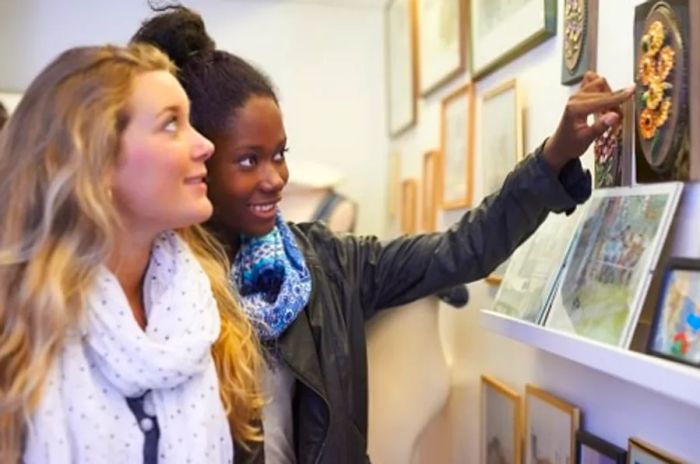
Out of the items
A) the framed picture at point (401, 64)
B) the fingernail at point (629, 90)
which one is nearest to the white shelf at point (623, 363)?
the fingernail at point (629, 90)

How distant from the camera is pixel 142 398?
3.04 ft

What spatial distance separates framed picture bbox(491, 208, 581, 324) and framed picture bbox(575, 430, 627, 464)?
0.67 feet

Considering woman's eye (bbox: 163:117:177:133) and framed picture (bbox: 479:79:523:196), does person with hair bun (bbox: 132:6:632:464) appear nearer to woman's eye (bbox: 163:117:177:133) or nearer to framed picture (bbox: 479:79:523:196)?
woman's eye (bbox: 163:117:177:133)

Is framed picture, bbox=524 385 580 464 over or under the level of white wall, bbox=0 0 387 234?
under

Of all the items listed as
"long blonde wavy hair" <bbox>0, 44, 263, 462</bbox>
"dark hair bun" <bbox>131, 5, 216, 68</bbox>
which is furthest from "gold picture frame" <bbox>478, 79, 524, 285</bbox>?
"long blonde wavy hair" <bbox>0, 44, 263, 462</bbox>

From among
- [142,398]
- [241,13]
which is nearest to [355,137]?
[241,13]

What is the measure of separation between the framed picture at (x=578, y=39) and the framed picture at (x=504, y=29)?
6cm

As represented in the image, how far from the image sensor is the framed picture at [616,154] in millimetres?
1039

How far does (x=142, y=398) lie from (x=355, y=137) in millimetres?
1922

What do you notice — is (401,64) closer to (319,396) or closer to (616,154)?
(616,154)

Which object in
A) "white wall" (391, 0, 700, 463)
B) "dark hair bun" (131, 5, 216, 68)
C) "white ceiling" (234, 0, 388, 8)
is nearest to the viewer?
"white wall" (391, 0, 700, 463)

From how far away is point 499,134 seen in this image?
1.51 meters


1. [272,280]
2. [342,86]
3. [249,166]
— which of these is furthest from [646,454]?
[342,86]

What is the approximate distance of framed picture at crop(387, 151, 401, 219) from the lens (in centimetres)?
251
